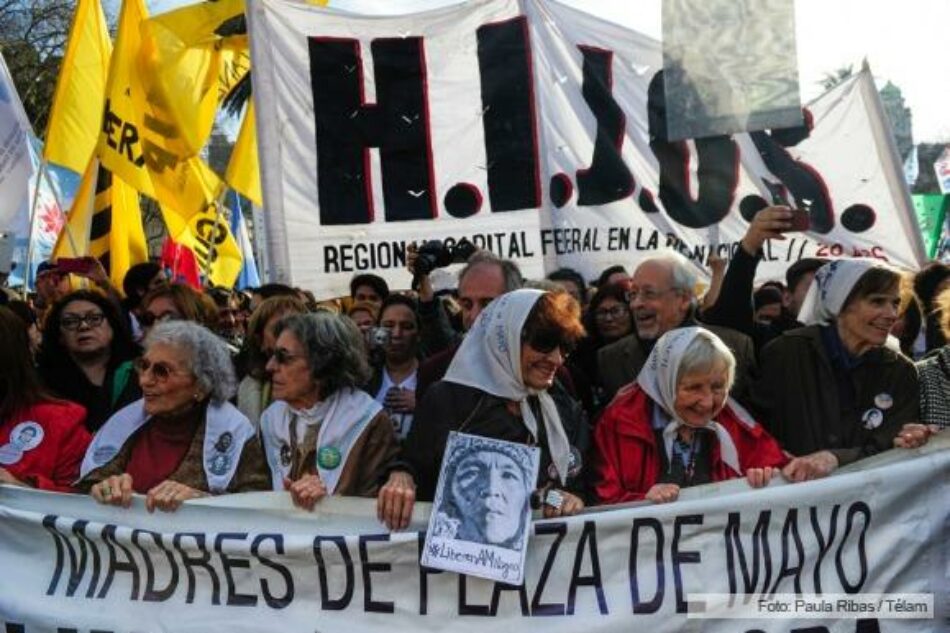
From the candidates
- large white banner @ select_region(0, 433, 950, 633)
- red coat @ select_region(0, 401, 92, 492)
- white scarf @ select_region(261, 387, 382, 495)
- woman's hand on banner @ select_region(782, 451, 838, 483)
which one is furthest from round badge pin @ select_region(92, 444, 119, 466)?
woman's hand on banner @ select_region(782, 451, 838, 483)

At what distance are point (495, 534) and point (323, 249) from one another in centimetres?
283

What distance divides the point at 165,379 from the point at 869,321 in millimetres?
2298

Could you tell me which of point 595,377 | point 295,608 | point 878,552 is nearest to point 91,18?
point 595,377

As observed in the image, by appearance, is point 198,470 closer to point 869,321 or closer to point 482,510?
point 482,510

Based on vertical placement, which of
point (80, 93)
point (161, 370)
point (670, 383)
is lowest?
point (670, 383)

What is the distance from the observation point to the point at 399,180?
A: 613 cm

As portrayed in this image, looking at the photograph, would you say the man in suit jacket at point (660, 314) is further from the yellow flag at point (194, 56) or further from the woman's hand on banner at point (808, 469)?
the yellow flag at point (194, 56)

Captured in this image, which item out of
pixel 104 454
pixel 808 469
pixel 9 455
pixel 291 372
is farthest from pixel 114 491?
pixel 808 469

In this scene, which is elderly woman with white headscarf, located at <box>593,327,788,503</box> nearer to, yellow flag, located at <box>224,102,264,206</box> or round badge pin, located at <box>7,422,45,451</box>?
round badge pin, located at <box>7,422,45,451</box>

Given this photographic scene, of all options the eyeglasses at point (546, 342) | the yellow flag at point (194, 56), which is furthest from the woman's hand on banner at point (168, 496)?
the yellow flag at point (194, 56)

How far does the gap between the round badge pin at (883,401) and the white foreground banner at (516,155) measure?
203 cm

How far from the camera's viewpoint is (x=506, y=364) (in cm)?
364

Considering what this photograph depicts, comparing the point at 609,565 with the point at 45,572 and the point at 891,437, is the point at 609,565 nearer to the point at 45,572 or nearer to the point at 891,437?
the point at 891,437

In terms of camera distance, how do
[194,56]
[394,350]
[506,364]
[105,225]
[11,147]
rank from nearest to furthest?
1. [506,364]
2. [394,350]
3. [11,147]
4. [194,56]
5. [105,225]
